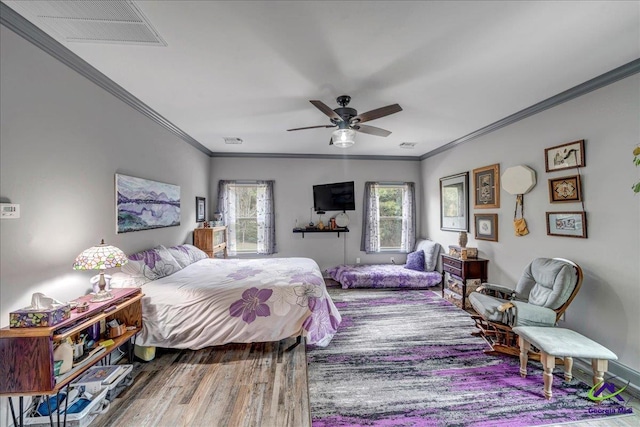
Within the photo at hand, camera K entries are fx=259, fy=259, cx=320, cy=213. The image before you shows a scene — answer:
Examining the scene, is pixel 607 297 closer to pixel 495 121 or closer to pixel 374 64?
pixel 495 121

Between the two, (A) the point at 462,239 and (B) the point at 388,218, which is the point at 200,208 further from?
(A) the point at 462,239

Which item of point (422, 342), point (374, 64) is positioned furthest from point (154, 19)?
point (422, 342)

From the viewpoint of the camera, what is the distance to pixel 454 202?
4.63 metres

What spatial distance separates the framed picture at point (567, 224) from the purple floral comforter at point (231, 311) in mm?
2626

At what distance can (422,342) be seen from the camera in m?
2.96

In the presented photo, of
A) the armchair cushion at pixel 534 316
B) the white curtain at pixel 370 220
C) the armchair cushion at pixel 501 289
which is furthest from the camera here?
the white curtain at pixel 370 220

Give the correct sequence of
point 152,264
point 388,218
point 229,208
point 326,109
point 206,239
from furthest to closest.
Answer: point 388,218 < point 229,208 < point 206,239 < point 152,264 < point 326,109

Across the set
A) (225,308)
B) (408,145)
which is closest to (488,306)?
(225,308)

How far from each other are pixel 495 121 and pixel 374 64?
2.43m

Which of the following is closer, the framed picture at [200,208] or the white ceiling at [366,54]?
the white ceiling at [366,54]

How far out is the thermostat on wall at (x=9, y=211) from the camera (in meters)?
1.58

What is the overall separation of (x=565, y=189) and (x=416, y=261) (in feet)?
9.30

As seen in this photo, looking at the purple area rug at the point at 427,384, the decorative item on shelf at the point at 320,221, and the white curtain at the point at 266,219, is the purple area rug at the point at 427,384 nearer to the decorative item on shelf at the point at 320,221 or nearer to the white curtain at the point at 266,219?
the decorative item on shelf at the point at 320,221

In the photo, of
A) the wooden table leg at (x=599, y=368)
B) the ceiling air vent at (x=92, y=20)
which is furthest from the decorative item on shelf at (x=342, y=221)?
the ceiling air vent at (x=92, y=20)
